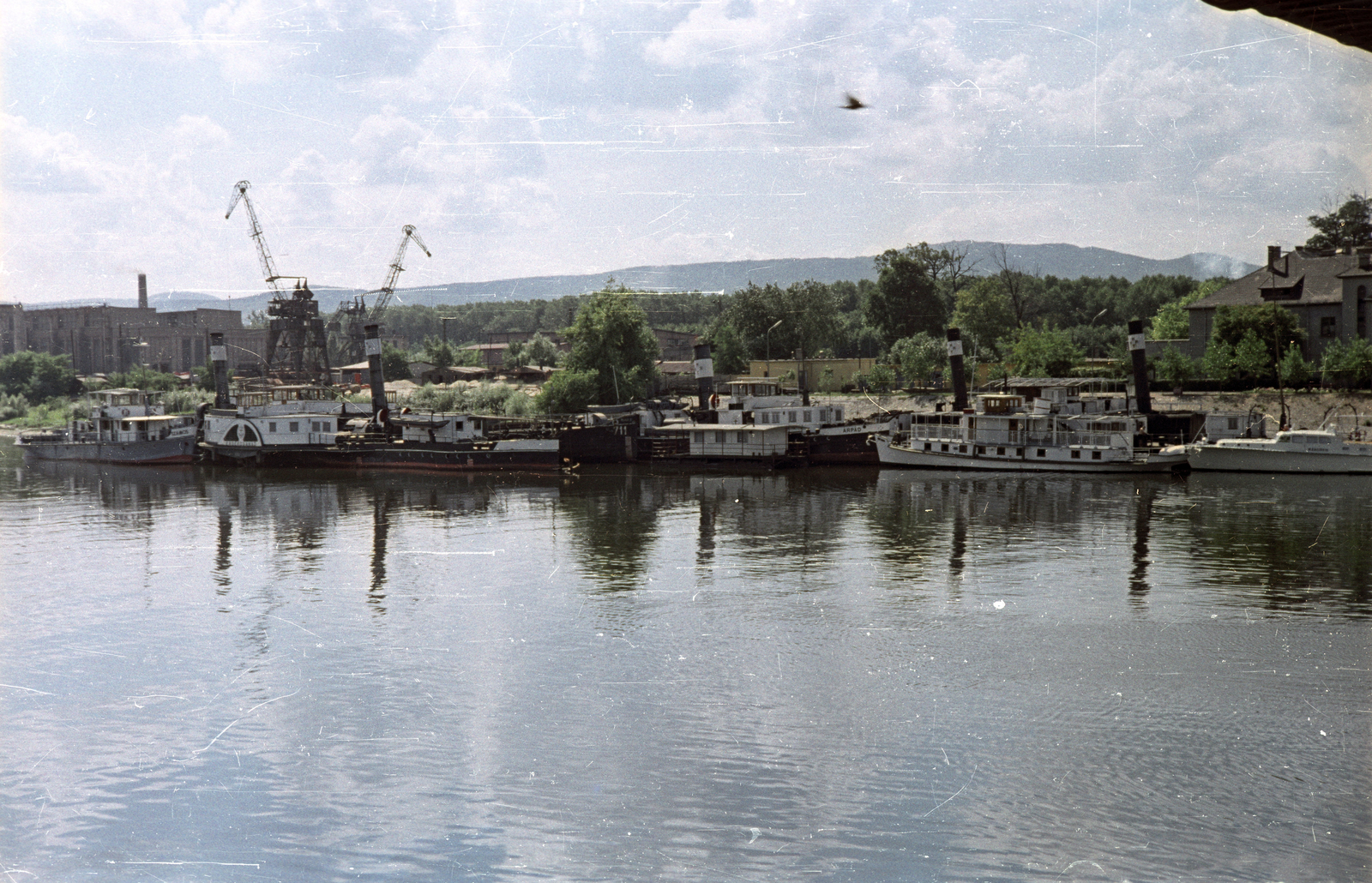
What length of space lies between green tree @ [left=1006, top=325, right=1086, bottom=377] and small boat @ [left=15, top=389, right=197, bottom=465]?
172ft

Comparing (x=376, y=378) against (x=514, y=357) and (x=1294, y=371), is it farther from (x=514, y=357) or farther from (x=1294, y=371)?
(x=1294, y=371)

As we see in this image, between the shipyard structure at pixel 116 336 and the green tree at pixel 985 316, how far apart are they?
2555 inches

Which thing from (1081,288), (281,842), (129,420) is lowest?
(281,842)

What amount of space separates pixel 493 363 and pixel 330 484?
60857 millimetres

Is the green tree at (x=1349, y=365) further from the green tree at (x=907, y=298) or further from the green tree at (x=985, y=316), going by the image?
the green tree at (x=907, y=298)

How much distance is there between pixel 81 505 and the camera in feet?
147

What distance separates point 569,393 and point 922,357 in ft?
82.0

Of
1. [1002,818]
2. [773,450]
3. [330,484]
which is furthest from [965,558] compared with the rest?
[330,484]

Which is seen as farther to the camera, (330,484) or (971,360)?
(971,360)

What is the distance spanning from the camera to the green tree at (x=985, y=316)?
281ft

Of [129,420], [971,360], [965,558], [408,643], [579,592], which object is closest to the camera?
[408,643]

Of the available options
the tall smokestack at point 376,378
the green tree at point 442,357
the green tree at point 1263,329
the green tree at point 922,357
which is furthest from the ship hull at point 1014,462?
Result: the green tree at point 442,357

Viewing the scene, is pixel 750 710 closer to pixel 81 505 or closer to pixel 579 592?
pixel 579 592

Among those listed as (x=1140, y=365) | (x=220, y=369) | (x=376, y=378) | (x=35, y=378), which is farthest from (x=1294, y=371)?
(x=35, y=378)
